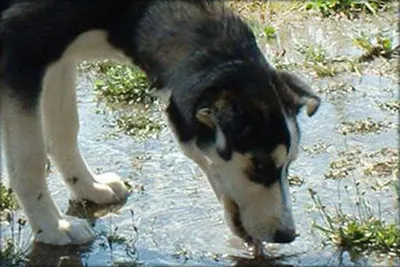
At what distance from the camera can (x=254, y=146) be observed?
163 inches

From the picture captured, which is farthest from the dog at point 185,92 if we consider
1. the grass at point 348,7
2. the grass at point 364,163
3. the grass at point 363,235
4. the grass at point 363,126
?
the grass at point 348,7

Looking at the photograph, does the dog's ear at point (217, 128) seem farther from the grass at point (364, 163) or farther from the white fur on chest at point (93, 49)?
the grass at point (364, 163)

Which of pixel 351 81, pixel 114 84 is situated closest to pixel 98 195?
pixel 114 84

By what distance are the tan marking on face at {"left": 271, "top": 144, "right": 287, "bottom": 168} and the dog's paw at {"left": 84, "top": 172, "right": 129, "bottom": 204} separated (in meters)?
0.99

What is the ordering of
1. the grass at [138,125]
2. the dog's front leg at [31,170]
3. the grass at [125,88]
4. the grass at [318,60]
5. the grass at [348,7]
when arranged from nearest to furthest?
1. the dog's front leg at [31,170]
2. the grass at [138,125]
3. the grass at [125,88]
4. the grass at [318,60]
5. the grass at [348,7]

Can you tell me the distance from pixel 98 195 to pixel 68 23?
84 cm

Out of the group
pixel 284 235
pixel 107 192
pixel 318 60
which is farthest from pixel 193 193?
pixel 318 60

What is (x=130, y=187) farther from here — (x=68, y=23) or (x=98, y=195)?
(x=68, y=23)

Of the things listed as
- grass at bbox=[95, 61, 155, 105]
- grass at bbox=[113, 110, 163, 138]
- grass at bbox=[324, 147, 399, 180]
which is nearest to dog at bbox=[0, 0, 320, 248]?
grass at bbox=[324, 147, 399, 180]

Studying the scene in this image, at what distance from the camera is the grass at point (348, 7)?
736 cm

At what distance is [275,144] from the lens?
415cm

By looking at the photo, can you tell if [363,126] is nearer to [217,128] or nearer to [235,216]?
[235,216]

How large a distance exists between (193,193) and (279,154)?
83 cm

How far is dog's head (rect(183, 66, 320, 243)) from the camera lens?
414 centimetres
